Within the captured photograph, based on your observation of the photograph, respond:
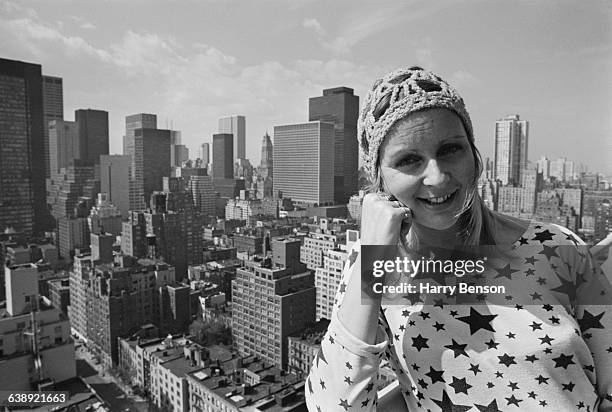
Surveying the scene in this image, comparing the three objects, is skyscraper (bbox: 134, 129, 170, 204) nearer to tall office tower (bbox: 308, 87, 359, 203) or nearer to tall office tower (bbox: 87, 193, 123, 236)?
tall office tower (bbox: 87, 193, 123, 236)

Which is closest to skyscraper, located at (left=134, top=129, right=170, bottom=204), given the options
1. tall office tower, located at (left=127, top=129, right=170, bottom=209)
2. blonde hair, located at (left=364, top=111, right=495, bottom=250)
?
tall office tower, located at (left=127, top=129, right=170, bottom=209)

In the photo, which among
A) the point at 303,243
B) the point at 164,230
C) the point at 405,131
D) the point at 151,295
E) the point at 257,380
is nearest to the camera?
the point at 405,131

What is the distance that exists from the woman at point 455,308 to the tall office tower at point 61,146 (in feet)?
33.6

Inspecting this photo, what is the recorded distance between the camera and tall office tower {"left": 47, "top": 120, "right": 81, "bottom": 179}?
9532 millimetres

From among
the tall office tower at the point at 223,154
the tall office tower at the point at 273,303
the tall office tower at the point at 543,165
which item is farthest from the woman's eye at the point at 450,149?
the tall office tower at the point at 273,303

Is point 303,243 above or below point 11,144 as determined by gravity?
below

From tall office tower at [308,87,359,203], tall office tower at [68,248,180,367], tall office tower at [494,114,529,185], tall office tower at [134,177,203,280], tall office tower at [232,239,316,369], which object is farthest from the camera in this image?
tall office tower at [134,177,203,280]

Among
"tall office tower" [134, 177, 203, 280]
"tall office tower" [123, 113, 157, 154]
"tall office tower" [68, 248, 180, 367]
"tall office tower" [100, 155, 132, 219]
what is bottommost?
"tall office tower" [68, 248, 180, 367]

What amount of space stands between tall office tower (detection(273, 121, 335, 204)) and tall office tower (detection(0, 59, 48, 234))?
4.49m

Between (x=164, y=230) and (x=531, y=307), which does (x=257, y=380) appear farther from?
(x=164, y=230)

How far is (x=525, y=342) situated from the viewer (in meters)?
0.41

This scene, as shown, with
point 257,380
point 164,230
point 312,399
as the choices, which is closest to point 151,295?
point 164,230

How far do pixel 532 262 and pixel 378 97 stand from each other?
0.22 meters

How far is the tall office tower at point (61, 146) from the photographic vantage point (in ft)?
31.3
